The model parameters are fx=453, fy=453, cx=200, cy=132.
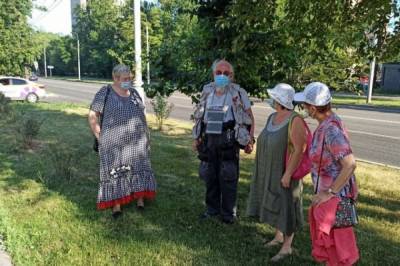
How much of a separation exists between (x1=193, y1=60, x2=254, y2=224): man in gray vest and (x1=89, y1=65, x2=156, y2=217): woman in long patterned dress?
2.52ft

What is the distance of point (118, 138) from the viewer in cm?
509

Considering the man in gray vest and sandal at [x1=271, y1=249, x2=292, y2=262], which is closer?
sandal at [x1=271, y1=249, x2=292, y2=262]

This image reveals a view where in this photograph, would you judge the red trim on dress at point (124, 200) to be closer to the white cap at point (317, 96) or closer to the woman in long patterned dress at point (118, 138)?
the woman in long patterned dress at point (118, 138)

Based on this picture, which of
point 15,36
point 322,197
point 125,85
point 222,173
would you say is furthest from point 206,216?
point 15,36

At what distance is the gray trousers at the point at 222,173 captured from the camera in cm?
471

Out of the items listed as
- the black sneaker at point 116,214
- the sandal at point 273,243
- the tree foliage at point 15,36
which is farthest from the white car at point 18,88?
the sandal at point 273,243

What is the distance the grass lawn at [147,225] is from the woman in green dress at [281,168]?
345 millimetres

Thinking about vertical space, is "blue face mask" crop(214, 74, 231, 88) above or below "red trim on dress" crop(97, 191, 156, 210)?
above

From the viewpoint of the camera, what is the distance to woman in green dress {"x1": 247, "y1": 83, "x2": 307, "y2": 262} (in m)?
3.80

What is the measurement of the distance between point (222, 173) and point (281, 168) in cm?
91

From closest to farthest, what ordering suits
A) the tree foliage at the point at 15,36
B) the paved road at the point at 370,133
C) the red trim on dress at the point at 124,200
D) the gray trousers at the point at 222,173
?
the gray trousers at the point at 222,173, the red trim on dress at the point at 124,200, the paved road at the point at 370,133, the tree foliage at the point at 15,36

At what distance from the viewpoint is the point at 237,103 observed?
4.66 meters

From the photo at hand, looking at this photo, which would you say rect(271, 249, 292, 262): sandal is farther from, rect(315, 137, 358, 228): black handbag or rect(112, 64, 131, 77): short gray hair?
rect(112, 64, 131, 77): short gray hair

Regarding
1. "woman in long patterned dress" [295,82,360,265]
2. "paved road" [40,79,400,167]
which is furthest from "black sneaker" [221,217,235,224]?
"paved road" [40,79,400,167]
